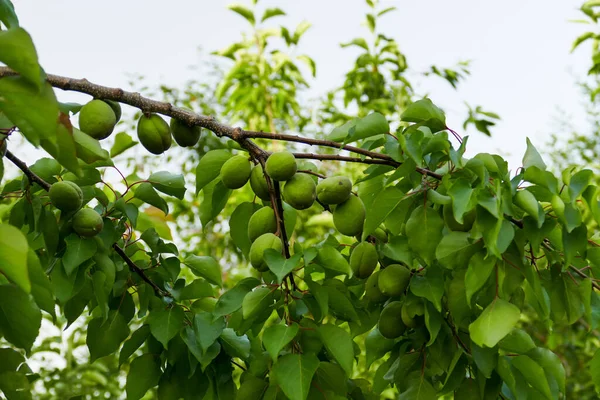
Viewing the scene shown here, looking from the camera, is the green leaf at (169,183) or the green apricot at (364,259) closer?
the green apricot at (364,259)

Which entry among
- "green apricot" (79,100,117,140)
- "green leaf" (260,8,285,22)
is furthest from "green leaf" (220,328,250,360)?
"green leaf" (260,8,285,22)

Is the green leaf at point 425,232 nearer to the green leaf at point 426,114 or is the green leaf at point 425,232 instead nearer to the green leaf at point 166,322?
the green leaf at point 426,114

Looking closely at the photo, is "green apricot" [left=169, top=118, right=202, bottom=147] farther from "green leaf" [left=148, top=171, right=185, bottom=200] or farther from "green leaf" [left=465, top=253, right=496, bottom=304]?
"green leaf" [left=465, top=253, right=496, bottom=304]

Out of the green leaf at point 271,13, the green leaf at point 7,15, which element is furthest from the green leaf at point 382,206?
the green leaf at point 271,13

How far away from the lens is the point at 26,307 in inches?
36.7

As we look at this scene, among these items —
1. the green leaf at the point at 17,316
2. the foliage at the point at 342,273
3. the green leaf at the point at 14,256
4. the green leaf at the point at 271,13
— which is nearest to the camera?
the green leaf at the point at 14,256

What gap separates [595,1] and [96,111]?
8.81 feet

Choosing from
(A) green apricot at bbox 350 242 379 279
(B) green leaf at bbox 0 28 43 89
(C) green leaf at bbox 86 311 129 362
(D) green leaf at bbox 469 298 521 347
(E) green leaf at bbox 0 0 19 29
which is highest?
(B) green leaf at bbox 0 28 43 89

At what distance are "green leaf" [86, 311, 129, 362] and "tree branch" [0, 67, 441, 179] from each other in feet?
1.37

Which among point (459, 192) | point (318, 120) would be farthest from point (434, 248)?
point (318, 120)

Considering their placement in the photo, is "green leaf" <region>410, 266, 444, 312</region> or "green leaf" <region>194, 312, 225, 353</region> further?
"green leaf" <region>194, 312, 225, 353</region>

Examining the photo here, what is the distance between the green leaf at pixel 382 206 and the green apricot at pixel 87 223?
47 cm

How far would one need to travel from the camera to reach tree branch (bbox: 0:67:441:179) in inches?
46.1

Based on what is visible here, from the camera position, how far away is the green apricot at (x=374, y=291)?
1.32 m
